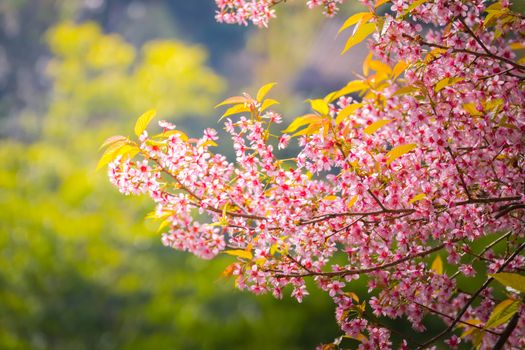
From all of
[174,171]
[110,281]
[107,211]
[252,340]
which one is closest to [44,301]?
[110,281]

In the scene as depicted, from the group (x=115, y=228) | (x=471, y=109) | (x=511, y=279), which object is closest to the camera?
(x=511, y=279)

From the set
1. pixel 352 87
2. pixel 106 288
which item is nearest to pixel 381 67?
pixel 352 87

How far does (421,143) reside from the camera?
1058 mm

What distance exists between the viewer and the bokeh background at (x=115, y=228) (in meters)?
5.38

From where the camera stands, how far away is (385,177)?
109 cm

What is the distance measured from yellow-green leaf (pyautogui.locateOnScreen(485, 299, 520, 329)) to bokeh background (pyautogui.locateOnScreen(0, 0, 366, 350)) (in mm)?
603

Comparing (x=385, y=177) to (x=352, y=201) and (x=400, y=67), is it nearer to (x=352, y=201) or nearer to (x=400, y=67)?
(x=352, y=201)

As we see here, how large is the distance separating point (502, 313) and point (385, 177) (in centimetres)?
32

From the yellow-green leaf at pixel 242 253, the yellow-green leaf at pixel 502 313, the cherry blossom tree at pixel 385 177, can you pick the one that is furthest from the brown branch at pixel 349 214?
the yellow-green leaf at pixel 502 313

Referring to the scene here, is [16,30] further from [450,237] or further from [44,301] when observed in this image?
[450,237]

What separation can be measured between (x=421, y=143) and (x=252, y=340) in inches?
166

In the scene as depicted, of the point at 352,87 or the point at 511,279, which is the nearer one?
the point at 511,279

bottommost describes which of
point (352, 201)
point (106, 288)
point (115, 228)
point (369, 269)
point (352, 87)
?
point (369, 269)

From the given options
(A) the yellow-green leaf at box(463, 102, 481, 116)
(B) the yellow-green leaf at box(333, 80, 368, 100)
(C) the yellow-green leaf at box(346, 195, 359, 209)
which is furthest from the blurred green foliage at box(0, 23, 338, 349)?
(A) the yellow-green leaf at box(463, 102, 481, 116)
